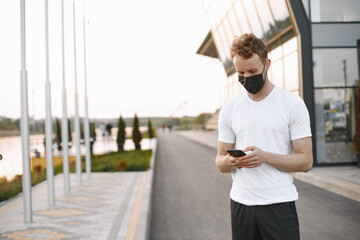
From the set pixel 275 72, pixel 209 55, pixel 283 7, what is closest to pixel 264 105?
pixel 283 7

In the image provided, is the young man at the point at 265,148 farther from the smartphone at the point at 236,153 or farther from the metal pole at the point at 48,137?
the metal pole at the point at 48,137

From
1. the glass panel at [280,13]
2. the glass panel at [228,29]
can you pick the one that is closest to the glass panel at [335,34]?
the glass panel at [280,13]

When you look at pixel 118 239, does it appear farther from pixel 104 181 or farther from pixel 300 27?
pixel 300 27

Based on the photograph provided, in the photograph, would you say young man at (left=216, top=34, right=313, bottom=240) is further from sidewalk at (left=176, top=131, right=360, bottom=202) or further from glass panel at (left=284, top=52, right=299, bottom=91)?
glass panel at (left=284, top=52, right=299, bottom=91)

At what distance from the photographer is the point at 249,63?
2.08 m

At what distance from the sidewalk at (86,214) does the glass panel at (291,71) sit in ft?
23.2

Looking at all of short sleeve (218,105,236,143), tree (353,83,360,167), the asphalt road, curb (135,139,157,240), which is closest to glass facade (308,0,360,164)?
tree (353,83,360,167)

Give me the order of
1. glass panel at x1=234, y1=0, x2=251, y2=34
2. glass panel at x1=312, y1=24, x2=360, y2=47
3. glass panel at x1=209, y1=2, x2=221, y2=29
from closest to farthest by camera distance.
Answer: glass panel at x1=312, y1=24, x2=360, y2=47 < glass panel at x1=234, y1=0, x2=251, y2=34 < glass panel at x1=209, y1=2, x2=221, y2=29

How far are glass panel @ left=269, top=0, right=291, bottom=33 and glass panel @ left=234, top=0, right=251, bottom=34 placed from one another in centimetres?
435

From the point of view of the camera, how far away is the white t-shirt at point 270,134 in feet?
6.59

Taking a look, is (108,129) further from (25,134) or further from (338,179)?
(25,134)

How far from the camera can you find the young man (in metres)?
1.99

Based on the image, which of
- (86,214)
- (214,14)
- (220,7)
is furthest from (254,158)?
(214,14)

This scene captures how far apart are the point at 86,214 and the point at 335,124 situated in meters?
9.36
